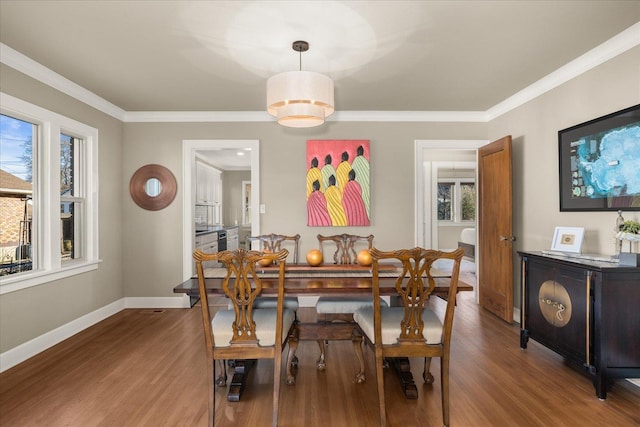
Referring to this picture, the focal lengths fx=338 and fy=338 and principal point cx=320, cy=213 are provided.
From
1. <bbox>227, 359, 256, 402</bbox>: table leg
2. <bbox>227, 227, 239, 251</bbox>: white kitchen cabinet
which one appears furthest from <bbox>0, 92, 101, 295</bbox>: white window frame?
<bbox>227, 227, 239, 251</bbox>: white kitchen cabinet

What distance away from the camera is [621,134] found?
249cm

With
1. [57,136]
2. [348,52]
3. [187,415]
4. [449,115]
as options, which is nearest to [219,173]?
[57,136]

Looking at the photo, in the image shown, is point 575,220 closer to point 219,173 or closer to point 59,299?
point 59,299

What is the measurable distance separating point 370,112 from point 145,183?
3066 millimetres

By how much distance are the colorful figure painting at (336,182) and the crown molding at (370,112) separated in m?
0.40

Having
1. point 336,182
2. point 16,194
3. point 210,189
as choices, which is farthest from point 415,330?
point 210,189

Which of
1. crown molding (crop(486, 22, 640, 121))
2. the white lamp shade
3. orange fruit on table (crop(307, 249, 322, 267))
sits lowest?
orange fruit on table (crop(307, 249, 322, 267))

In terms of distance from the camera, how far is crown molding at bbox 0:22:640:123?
2636mm

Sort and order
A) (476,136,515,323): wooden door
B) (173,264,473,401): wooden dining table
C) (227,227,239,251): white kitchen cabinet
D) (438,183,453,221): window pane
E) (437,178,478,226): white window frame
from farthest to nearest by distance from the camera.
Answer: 1. (438,183,453,221): window pane
2. (437,178,478,226): white window frame
3. (227,227,239,251): white kitchen cabinet
4. (476,136,515,323): wooden door
5. (173,264,473,401): wooden dining table

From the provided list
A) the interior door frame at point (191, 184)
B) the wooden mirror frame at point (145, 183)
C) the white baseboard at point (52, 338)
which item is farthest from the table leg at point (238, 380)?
the wooden mirror frame at point (145, 183)

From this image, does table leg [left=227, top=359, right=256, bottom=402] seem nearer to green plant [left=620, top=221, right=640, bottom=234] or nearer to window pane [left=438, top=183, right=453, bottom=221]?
green plant [left=620, top=221, right=640, bottom=234]

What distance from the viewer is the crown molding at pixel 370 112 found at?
264cm

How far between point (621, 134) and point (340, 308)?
2460 millimetres

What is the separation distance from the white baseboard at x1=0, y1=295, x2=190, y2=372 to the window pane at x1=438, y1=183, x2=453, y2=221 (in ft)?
21.5
